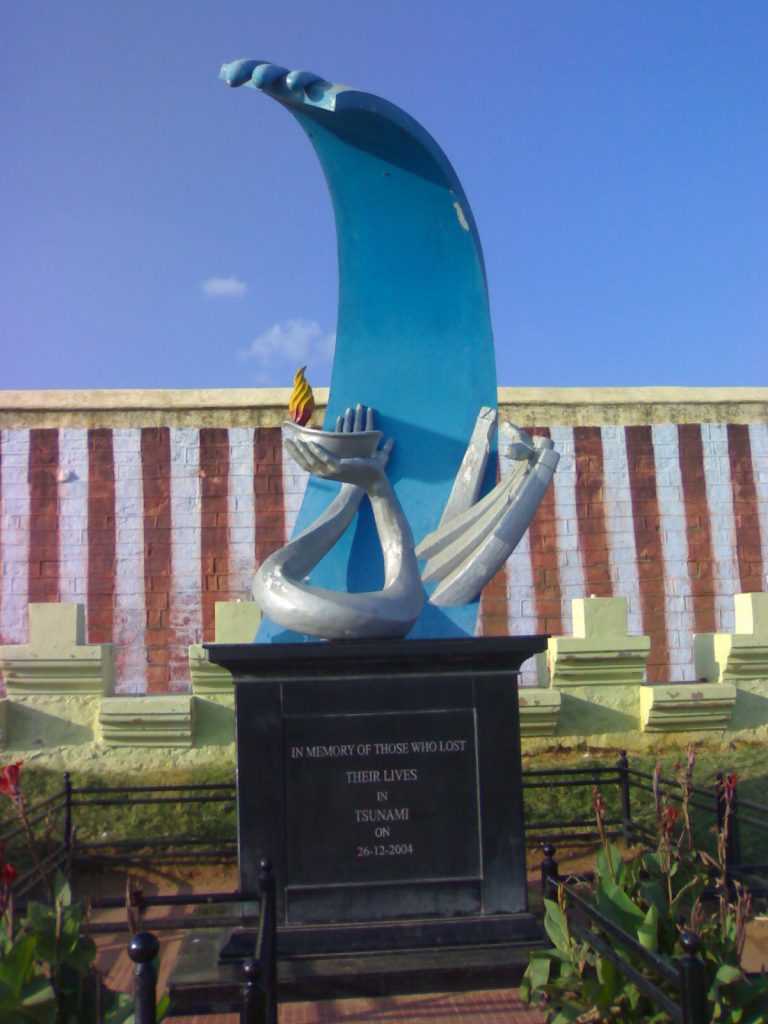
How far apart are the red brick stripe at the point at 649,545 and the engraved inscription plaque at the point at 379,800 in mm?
8266

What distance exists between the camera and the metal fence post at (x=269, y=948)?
14.7 ft

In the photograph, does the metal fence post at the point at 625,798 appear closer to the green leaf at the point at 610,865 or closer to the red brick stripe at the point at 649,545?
the green leaf at the point at 610,865

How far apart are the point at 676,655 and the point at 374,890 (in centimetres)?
887

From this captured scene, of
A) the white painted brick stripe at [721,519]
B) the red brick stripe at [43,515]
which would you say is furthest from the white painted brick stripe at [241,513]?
the white painted brick stripe at [721,519]

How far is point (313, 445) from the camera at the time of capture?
649 cm

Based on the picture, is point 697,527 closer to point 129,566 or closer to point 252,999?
point 129,566

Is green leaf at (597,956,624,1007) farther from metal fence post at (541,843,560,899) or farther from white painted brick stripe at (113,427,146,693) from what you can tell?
white painted brick stripe at (113,427,146,693)

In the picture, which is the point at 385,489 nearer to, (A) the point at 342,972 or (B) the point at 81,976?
(A) the point at 342,972

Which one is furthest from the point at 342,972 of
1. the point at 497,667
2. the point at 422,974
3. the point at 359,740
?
the point at 497,667

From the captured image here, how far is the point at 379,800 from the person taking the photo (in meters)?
6.10

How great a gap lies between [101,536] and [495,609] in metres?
5.14

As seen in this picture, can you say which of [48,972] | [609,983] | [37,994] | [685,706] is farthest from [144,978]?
[685,706]

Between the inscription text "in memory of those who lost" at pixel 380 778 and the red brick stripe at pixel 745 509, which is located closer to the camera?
the inscription text "in memory of those who lost" at pixel 380 778

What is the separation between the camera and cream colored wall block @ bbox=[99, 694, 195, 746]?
9375 mm
